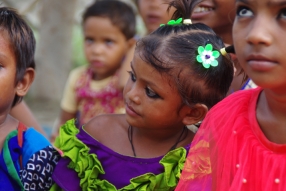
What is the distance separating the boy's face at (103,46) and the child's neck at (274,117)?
8.13 ft

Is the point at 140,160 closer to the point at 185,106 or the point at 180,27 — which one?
the point at 185,106

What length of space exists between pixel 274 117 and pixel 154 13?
1698 millimetres

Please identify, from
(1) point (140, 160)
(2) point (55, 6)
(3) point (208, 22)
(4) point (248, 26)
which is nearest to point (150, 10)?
(3) point (208, 22)

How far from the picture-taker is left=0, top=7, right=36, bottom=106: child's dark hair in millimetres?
2803

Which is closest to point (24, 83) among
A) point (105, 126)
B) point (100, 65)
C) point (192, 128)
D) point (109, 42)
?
point (105, 126)

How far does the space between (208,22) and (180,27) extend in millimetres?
579

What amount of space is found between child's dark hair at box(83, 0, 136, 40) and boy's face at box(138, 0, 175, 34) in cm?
89

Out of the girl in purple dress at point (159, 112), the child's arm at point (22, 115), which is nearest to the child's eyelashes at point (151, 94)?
the girl in purple dress at point (159, 112)

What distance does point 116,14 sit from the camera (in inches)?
185

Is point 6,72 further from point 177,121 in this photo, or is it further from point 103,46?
point 103,46

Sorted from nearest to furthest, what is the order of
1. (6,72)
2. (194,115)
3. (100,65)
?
(194,115) → (6,72) → (100,65)

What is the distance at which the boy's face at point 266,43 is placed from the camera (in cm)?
188

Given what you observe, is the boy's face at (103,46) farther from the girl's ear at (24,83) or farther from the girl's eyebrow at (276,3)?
the girl's eyebrow at (276,3)

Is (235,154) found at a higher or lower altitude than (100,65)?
higher
